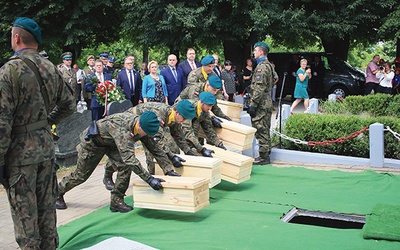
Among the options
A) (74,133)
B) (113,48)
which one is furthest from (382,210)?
(113,48)

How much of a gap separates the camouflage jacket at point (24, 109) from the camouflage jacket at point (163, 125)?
2.50 metres

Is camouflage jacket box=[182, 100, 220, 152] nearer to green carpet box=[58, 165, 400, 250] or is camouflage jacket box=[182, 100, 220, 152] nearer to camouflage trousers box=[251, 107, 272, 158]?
green carpet box=[58, 165, 400, 250]

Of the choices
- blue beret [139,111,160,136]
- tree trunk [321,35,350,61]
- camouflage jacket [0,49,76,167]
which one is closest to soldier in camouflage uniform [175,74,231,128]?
blue beret [139,111,160,136]

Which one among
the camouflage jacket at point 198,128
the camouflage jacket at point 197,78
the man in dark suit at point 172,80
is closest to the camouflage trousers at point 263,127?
the camouflage jacket at point 197,78

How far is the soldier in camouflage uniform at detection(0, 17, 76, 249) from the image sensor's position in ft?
14.9

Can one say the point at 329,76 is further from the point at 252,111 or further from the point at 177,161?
the point at 177,161

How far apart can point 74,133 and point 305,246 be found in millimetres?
5865

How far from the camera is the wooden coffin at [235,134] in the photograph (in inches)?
354

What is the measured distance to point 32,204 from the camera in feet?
15.5

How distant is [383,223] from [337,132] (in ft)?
15.3

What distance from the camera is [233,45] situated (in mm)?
22391

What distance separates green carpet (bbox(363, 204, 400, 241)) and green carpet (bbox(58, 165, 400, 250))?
10 cm

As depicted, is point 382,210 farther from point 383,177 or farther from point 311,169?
point 311,169

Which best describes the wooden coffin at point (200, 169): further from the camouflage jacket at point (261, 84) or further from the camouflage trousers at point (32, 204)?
the camouflage jacket at point (261, 84)
